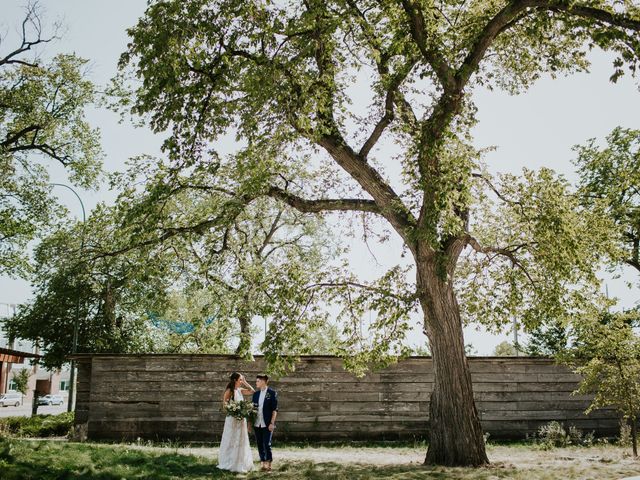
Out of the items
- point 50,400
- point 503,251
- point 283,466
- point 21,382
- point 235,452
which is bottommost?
point 283,466

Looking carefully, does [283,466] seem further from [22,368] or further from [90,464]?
[22,368]

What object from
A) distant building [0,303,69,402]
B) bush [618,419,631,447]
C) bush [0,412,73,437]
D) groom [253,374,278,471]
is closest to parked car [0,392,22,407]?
distant building [0,303,69,402]

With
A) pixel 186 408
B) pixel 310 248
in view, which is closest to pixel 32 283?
pixel 310 248

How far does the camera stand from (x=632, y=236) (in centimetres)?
2725

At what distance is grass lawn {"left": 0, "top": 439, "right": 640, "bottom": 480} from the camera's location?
9.80 m

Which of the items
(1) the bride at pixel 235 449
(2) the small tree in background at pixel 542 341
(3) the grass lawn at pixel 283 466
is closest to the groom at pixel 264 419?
(1) the bride at pixel 235 449

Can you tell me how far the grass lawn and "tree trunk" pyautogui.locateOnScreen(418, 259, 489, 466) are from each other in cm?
61

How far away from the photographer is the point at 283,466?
481 inches

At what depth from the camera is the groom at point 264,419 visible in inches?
494

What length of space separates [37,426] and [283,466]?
40.3 feet

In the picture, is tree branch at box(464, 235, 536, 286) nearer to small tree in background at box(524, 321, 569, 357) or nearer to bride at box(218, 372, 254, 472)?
bride at box(218, 372, 254, 472)

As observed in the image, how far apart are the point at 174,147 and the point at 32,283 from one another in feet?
102

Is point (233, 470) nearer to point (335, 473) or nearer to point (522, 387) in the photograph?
point (335, 473)

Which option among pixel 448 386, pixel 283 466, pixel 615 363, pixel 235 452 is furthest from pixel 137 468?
pixel 615 363
